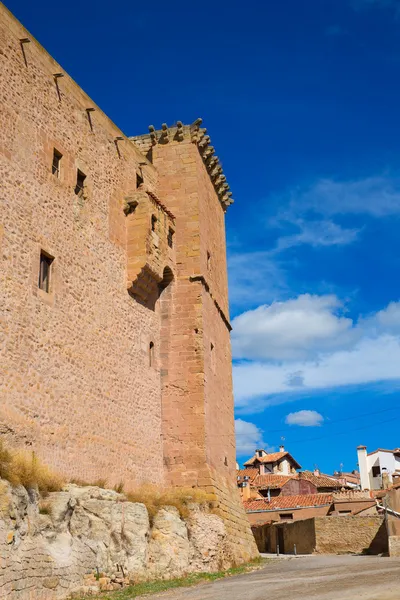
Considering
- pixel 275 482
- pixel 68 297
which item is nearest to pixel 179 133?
pixel 68 297

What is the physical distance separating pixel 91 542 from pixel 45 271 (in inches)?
210

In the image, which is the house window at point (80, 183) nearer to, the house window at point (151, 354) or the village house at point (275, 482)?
the house window at point (151, 354)

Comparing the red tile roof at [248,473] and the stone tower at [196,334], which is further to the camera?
the red tile roof at [248,473]

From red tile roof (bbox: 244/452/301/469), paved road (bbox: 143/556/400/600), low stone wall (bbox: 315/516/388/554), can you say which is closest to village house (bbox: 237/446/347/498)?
red tile roof (bbox: 244/452/301/469)

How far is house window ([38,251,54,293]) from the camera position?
14.4 meters

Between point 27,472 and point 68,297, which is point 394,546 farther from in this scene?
point 27,472

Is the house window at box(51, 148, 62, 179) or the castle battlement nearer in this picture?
the house window at box(51, 148, 62, 179)

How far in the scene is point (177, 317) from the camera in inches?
774

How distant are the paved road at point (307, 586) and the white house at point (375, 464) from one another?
3919 cm

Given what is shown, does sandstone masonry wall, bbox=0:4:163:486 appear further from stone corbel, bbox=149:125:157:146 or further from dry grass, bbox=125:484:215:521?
stone corbel, bbox=149:125:157:146

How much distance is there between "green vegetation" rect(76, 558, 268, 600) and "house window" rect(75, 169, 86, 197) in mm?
8519

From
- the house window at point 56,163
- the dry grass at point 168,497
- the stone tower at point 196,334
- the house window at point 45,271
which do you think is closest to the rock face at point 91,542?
the dry grass at point 168,497

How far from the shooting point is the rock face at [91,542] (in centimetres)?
1068

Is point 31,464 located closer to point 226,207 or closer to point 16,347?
point 16,347
